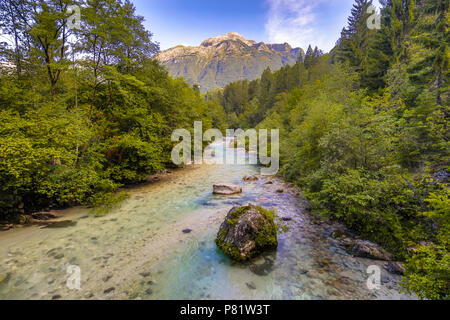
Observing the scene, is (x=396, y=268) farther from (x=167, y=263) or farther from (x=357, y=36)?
(x=357, y=36)

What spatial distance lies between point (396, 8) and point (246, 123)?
52.0m

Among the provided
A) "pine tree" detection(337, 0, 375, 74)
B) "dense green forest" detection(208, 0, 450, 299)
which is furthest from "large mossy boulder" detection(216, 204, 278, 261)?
"pine tree" detection(337, 0, 375, 74)

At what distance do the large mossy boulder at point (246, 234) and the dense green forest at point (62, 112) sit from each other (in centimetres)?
761

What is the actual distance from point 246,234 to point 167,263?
2939mm

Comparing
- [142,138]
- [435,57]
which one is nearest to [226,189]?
[142,138]

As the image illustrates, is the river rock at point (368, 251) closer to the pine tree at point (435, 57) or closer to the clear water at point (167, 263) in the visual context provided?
the clear water at point (167, 263)

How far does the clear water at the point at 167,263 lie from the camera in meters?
5.01

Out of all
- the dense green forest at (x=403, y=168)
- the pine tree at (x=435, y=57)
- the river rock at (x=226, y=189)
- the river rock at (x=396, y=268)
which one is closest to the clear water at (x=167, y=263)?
the river rock at (x=396, y=268)

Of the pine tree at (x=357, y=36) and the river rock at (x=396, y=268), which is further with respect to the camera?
the pine tree at (x=357, y=36)

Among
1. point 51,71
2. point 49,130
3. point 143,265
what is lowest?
point 143,265

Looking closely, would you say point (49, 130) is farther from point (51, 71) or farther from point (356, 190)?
point (356, 190)

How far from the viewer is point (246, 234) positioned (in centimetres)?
663

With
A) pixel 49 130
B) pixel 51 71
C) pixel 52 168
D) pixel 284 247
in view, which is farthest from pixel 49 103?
pixel 284 247

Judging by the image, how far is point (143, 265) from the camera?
611 centimetres
